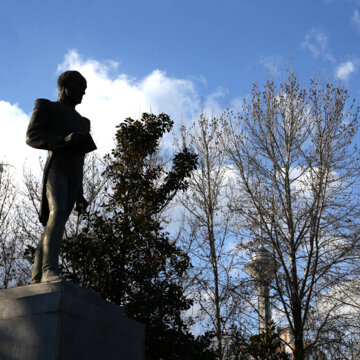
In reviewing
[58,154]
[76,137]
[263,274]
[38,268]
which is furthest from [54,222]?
[263,274]

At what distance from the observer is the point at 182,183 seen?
11719 mm

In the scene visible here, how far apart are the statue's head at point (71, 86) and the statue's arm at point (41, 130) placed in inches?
11.2

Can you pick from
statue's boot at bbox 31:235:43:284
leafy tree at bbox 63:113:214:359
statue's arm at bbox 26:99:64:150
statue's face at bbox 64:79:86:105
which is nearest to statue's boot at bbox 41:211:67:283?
statue's boot at bbox 31:235:43:284

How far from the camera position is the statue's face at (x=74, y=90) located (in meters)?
5.33

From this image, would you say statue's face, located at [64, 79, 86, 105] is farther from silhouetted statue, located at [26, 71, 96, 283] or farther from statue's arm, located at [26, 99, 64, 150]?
statue's arm, located at [26, 99, 64, 150]

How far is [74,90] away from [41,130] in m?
0.65

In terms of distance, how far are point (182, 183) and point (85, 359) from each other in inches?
305

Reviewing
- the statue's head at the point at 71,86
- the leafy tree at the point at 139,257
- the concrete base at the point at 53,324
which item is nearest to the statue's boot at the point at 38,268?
the concrete base at the point at 53,324

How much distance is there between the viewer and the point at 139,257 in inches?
424

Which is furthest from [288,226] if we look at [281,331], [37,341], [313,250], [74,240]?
[37,341]

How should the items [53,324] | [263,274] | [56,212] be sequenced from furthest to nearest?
[263,274]
[56,212]
[53,324]

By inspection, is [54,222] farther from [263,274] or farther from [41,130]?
[263,274]

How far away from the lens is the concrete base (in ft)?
13.1

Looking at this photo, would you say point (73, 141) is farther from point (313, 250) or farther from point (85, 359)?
point (313, 250)
